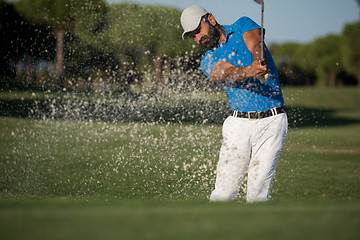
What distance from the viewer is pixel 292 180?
8.43 meters

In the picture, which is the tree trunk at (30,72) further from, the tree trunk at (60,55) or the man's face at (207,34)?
the man's face at (207,34)

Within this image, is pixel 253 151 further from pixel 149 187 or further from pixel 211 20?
pixel 149 187

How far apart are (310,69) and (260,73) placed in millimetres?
86024

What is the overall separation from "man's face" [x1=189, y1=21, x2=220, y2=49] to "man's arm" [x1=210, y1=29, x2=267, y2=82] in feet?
0.98

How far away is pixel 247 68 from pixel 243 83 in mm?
234

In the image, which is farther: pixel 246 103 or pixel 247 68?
pixel 246 103

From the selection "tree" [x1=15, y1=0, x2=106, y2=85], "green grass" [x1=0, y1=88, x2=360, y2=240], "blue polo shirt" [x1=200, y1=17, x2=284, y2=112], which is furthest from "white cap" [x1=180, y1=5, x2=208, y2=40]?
"tree" [x1=15, y1=0, x2=106, y2=85]

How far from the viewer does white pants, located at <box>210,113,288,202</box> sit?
4.59 m

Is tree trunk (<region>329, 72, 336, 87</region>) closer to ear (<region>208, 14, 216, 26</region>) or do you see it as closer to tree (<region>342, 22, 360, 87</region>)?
tree (<region>342, 22, 360, 87</region>)

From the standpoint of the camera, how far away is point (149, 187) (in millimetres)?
7578

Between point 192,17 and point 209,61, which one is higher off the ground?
point 192,17

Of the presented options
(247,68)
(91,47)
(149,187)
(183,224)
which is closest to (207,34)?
(247,68)

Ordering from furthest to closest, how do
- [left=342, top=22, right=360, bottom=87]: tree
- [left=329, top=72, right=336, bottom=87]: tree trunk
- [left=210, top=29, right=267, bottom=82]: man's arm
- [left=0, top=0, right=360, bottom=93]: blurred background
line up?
1. [left=329, top=72, right=336, bottom=87]: tree trunk
2. [left=342, top=22, right=360, bottom=87]: tree
3. [left=0, top=0, right=360, bottom=93]: blurred background
4. [left=210, top=29, right=267, bottom=82]: man's arm

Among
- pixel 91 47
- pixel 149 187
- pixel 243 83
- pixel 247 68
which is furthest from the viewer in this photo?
pixel 91 47
